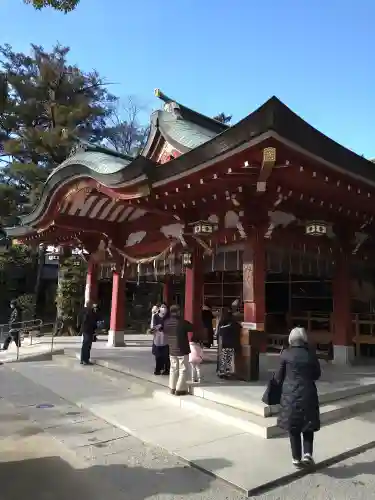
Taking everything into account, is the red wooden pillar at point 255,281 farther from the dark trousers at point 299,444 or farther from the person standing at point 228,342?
the dark trousers at point 299,444

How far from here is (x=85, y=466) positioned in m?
3.98

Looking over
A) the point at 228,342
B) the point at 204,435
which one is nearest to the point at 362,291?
the point at 228,342

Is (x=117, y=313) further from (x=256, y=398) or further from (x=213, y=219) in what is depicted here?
(x=256, y=398)

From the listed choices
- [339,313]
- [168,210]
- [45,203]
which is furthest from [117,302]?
[339,313]

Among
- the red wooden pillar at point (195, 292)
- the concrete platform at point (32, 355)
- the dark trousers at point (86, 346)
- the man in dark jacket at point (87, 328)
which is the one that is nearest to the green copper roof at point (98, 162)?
the red wooden pillar at point (195, 292)

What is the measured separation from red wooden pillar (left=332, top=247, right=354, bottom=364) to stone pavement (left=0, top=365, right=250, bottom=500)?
598 cm

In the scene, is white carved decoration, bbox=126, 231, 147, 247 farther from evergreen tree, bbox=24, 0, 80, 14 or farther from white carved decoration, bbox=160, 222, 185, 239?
evergreen tree, bbox=24, 0, 80, 14

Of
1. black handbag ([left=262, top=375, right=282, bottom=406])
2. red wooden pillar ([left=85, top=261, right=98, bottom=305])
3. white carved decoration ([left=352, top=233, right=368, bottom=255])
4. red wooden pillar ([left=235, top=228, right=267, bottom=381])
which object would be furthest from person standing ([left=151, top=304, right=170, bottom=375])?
red wooden pillar ([left=85, top=261, right=98, bottom=305])

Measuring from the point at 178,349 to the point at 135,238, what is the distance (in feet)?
18.7

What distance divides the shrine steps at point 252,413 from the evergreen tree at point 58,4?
221 inches

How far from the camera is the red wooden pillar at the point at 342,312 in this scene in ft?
29.8

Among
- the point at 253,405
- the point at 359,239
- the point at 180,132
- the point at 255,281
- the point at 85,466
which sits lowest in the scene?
the point at 85,466

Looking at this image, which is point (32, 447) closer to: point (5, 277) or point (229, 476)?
point (229, 476)

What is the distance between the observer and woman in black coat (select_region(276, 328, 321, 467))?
369 centimetres
